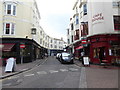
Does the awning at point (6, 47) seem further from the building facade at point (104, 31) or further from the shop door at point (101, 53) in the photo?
the shop door at point (101, 53)

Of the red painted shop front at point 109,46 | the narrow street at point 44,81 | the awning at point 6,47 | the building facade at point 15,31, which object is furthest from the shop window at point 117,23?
the awning at point 6,47

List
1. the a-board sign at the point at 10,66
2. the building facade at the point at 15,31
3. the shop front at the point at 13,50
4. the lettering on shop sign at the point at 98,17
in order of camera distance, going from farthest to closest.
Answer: the building facade at the point at 15,31 < the shop front at the point at 13,50 < the lettering on shop sign at the point at 98,17 < the a-board sign at the point at 10,66

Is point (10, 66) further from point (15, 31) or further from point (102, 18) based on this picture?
point (102, 18)

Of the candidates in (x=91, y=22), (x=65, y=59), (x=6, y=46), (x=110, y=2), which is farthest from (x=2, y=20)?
(x=110, y=2)

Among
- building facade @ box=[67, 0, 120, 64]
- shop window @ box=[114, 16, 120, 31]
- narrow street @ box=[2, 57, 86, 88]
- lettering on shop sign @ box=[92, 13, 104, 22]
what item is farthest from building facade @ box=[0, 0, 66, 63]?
shop window @ box=[114, 16, 120, 31]

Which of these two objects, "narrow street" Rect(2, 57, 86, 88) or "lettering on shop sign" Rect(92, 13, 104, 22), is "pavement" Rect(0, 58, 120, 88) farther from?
"lettering on shop sign" Rect(92, 13, 104, 22)

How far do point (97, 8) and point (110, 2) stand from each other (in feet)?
6.63

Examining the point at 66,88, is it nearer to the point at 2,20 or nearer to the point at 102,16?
the point at 102,16

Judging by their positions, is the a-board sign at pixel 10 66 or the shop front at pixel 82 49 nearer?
the a-board sign at pixel 10 66

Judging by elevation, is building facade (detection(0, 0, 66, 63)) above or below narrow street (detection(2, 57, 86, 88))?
above

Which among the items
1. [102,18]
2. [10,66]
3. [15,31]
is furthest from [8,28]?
[102,18]

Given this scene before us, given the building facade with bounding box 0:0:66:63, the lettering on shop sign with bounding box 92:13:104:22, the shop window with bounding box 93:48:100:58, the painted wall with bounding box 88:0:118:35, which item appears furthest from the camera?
the building facade with bounding box 0:0:66:63

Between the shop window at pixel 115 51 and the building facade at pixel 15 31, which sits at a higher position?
the building facade at pixel 15 31

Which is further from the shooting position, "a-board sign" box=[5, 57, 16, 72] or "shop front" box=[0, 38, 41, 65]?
"shop front" box=[0, 38, 41, 65]
